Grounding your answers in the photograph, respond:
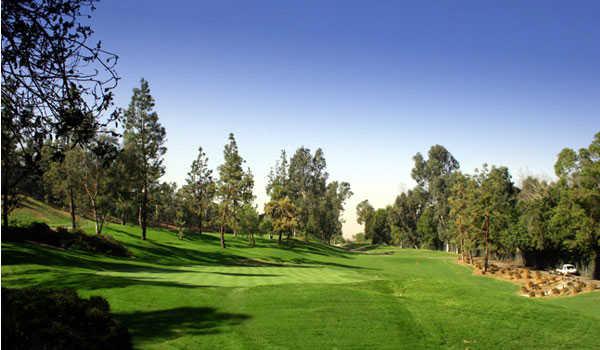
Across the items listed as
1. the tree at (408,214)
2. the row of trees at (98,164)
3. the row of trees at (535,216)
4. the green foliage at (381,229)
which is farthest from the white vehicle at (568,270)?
the green foliage at (381,229)

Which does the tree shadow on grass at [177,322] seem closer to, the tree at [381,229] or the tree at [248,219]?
the tree at [248,219]

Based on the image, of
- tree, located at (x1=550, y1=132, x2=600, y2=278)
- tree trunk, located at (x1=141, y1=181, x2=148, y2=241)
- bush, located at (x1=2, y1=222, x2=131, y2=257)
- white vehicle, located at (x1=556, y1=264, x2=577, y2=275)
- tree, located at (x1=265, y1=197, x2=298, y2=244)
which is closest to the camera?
bush, located at (x1=2, y1=222, x2=131, y2=257)

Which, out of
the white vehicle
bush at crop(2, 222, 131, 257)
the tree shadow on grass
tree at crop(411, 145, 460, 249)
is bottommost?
the white vehicle

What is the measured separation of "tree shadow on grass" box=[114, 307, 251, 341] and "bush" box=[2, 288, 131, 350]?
1.47 meters

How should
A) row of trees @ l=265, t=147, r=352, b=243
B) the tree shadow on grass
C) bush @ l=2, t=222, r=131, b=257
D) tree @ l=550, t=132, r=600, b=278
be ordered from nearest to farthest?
the tree shadow on grass < bush @ l=2, t=222, r=131, b=257 < tree @ l=550, t=132, r=600, b=278 < row of trees @ l=265, t=147, r=352, b=243

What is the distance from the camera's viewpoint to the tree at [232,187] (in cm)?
6003

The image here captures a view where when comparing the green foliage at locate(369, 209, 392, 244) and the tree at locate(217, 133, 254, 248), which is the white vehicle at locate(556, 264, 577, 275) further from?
the green foliage at locate(369, 209, 392, 244)

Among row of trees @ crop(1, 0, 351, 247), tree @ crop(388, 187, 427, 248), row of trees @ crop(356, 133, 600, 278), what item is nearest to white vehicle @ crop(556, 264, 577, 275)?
row of trees @ crop(356, 133, 600, 278)

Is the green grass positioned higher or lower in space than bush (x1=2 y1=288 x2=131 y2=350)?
lower

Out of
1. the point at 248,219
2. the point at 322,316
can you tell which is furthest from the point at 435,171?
the point at 322,316

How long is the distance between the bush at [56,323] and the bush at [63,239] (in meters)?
21.6

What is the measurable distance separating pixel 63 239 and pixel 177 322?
1029 inches

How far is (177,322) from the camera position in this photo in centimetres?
1433

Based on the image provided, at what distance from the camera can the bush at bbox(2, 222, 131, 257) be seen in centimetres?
3094
